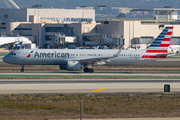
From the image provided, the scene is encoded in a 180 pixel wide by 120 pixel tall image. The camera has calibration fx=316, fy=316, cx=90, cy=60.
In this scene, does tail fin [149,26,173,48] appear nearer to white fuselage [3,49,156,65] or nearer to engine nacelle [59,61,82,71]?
white fuselage [3,49,156,65]

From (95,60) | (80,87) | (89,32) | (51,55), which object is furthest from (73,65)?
(89,32)

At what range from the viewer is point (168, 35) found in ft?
207

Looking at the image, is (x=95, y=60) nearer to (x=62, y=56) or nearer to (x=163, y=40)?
(x=62, y=56)

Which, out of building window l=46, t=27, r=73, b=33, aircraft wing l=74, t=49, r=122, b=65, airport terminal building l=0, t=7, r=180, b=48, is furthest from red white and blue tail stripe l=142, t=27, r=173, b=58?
building window l=46, t=27, r=73, b=33

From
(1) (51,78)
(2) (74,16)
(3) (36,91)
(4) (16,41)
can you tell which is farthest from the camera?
(2) (74,16)

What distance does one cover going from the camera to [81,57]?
5956 centimetres

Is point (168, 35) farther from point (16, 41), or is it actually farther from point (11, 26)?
point (11, 26)

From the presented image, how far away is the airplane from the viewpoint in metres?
58.0

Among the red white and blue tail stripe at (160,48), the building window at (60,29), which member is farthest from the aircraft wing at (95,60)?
the building window at (60,29)

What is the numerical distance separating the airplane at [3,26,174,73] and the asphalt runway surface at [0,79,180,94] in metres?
11.8

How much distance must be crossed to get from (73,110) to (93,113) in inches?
77.4

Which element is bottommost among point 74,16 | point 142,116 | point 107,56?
point 142,116

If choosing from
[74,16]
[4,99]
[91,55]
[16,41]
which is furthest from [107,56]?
[74,16]

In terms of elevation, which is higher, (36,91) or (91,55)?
(91,55)
